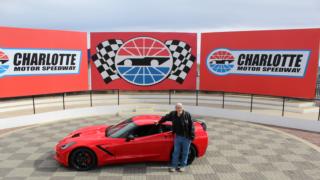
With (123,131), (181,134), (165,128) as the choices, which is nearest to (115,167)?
(123,131)

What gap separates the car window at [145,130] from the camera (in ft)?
23.3

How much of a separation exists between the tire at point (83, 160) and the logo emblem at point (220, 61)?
11039mm

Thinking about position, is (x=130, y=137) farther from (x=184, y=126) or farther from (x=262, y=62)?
(x=262, y=62)

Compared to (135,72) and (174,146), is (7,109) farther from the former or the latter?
(174,146)

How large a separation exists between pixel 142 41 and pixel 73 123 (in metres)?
6.81

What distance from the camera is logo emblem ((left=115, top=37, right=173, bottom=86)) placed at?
16.4 metres

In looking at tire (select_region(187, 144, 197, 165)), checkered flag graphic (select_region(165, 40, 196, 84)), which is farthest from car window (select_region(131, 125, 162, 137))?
checkered flag graphic (select_region(165, 40, 196, 84))

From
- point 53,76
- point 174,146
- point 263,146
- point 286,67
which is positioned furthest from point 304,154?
point 53,76

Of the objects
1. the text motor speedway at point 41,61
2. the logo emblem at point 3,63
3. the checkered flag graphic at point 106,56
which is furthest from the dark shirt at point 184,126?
the logo emblem at point 3,63

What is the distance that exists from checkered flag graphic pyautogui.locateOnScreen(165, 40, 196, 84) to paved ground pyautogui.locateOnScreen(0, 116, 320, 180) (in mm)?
6504

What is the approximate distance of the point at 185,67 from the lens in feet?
54.9

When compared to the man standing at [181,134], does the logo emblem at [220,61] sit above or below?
above

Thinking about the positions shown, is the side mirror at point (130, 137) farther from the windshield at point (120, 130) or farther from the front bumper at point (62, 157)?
the front bumper at point (62, 157)

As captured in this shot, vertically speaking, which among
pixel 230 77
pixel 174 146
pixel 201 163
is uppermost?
pixel 230 77
